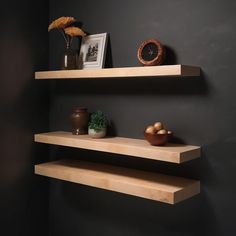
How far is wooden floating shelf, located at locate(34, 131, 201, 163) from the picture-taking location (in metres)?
1.76

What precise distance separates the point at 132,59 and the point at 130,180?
711 millimetres

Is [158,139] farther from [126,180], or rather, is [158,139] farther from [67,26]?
[67,26]

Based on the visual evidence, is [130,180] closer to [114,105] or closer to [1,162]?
[114,105]

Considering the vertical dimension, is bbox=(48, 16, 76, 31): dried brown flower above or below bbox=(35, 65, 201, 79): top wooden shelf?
above

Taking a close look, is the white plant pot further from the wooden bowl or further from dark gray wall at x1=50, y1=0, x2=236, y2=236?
the wooden bowl

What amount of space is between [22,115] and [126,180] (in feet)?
3.09

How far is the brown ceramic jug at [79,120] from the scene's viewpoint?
7.56 ft

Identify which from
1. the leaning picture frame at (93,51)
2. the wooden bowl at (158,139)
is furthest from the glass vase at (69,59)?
the wooden bowl at (158,139)

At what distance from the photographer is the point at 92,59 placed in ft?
7.43

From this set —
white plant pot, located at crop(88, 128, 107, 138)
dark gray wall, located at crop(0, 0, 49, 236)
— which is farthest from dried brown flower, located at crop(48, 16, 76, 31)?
white plant pot, located at crop(88, 128, 107, 138)

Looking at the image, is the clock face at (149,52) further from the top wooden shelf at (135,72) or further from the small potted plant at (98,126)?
the small potted plant at (98,126)

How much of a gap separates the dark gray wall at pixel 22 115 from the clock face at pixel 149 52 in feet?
3.05

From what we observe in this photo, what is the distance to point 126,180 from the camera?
197cm

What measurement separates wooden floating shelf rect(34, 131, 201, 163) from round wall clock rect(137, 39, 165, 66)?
17.6 inches
